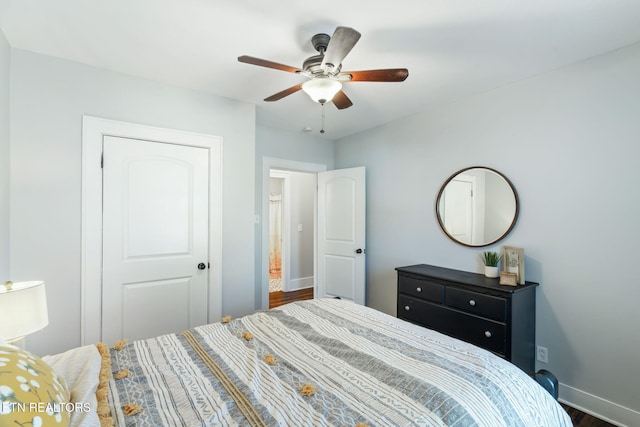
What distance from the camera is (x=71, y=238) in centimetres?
220

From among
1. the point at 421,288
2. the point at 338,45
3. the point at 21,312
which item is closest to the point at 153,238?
the point at 21,312

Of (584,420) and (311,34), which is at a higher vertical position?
(311,34)

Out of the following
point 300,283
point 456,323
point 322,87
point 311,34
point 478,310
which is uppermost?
point 311,34

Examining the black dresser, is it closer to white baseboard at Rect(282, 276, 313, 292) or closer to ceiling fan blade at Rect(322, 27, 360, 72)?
ceiling fan blade at Rect(322, 27, 360, 72)

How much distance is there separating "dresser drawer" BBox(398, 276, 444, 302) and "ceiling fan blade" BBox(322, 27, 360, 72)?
1.91m

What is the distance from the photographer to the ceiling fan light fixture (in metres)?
1.83

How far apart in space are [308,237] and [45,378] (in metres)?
4.70

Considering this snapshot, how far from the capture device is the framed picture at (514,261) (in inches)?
92.4

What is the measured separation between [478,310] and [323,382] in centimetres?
165

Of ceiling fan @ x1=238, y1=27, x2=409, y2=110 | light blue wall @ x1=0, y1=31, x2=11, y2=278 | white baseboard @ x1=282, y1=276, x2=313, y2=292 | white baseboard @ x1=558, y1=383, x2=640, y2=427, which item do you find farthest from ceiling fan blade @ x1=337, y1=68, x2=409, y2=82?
white baseboard @ x1=282, y1=276, x2=313, y2=292

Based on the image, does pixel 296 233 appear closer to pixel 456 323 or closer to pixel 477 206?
pixel 477 206

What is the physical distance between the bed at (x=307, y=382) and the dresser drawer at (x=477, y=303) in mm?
883

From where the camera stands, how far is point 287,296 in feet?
16.4

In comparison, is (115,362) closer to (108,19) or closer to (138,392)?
(138,392)
